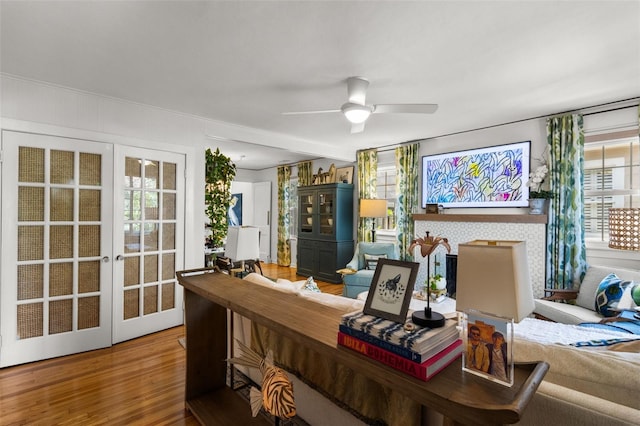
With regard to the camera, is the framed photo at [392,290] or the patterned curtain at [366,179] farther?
the patterned curtain at [366,179]

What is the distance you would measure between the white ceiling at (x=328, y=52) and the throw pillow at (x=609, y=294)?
71.0 inches

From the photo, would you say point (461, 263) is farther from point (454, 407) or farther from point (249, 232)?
point (249, 232)

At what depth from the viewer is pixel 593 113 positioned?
137 inches

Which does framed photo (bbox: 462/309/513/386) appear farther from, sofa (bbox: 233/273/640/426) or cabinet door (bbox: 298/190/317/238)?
cabinet door (bbox: 298/190/317/238)

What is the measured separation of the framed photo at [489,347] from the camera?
2.73ft

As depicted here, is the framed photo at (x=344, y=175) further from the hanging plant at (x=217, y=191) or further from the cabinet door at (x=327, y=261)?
the hanging plant at (x=217, y=191)

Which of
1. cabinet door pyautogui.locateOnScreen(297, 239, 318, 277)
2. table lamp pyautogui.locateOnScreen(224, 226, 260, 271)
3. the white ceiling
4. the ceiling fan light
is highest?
the white ceiling

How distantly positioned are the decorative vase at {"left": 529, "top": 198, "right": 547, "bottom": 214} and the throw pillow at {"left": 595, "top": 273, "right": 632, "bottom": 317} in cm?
95

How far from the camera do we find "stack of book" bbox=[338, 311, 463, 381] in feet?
2.79

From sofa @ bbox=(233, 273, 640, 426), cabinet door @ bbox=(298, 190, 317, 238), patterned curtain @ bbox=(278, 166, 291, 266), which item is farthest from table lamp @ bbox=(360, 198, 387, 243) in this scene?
sofa @ bbox=(233, 273, 640, 426)

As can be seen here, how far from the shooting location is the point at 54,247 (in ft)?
9.69

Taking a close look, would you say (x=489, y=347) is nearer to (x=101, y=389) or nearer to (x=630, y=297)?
(x=101, y=389)

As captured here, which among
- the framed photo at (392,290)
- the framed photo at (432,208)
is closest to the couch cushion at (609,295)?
the framed photo at (432,208)

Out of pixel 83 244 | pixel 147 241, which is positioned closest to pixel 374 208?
pixel 147 241
